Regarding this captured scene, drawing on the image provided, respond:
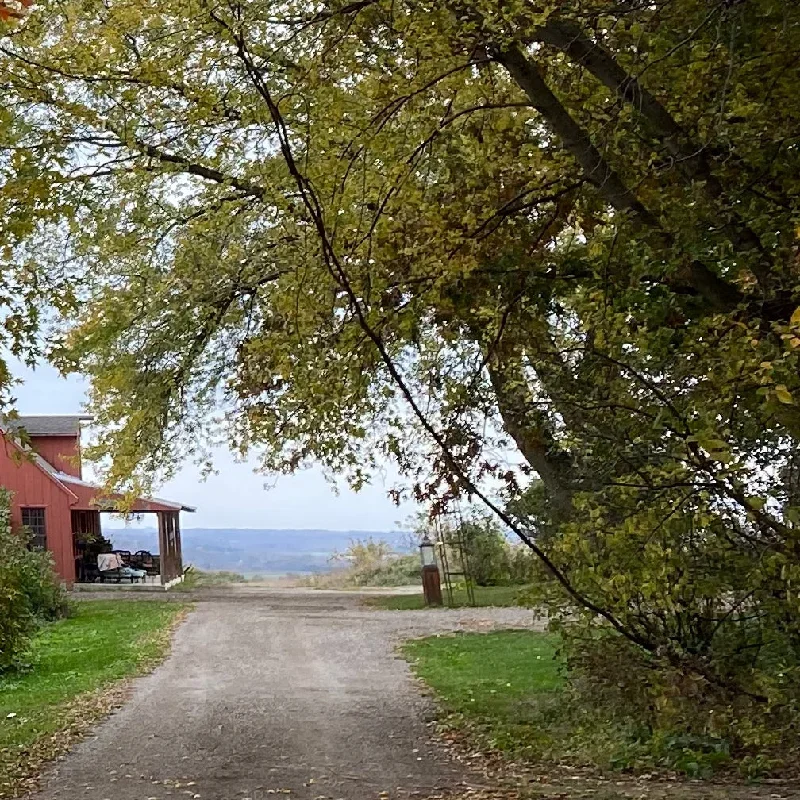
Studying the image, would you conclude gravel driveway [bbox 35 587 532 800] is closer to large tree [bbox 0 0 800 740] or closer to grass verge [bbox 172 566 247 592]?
large tree [bbox 0 0 800 740]

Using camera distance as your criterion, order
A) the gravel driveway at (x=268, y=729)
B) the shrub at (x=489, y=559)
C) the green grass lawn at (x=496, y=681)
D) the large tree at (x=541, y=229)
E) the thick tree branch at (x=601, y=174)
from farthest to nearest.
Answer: the shrub at (x=489, y=559), the green grass lawn at (x=496, y=681), the gravel driveway at (x=268, y=729), the thick tree branch at (x=601, y=174), the large tree at (x=541, y=229)

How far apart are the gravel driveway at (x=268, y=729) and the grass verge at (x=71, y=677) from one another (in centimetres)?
29

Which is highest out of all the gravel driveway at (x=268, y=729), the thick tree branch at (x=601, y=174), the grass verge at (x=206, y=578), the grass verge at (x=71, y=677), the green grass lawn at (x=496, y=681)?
the thick tree branch at (x=601, y=174)

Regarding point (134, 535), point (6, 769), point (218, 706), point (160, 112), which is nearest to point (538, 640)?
point (218, 706)

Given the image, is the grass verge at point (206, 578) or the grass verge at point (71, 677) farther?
the grass verge at point (206, 578)

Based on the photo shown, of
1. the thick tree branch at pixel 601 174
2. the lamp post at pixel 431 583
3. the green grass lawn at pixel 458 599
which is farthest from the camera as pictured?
the lamp post at pixel 431 583

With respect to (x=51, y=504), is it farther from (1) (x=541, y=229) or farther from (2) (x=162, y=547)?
(1) (x=541, y=229)

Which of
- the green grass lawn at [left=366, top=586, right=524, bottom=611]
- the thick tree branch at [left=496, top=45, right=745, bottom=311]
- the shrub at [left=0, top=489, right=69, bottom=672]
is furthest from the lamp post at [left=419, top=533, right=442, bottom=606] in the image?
the thick tree branch at [left=496, top=45, right=745, bottom=311]

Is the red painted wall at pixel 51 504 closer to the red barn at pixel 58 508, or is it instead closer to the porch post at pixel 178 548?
the red barn at pixel 58 508

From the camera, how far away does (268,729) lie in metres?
9.12

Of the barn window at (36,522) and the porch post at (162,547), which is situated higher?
the barn window at (36,522)

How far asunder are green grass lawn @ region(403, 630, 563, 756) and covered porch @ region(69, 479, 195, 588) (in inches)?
546

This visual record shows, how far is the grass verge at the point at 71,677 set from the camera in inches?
334

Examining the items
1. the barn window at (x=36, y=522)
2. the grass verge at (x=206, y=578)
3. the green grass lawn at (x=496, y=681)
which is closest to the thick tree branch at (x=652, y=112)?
the green grass lawn at (x=496, y=681)
